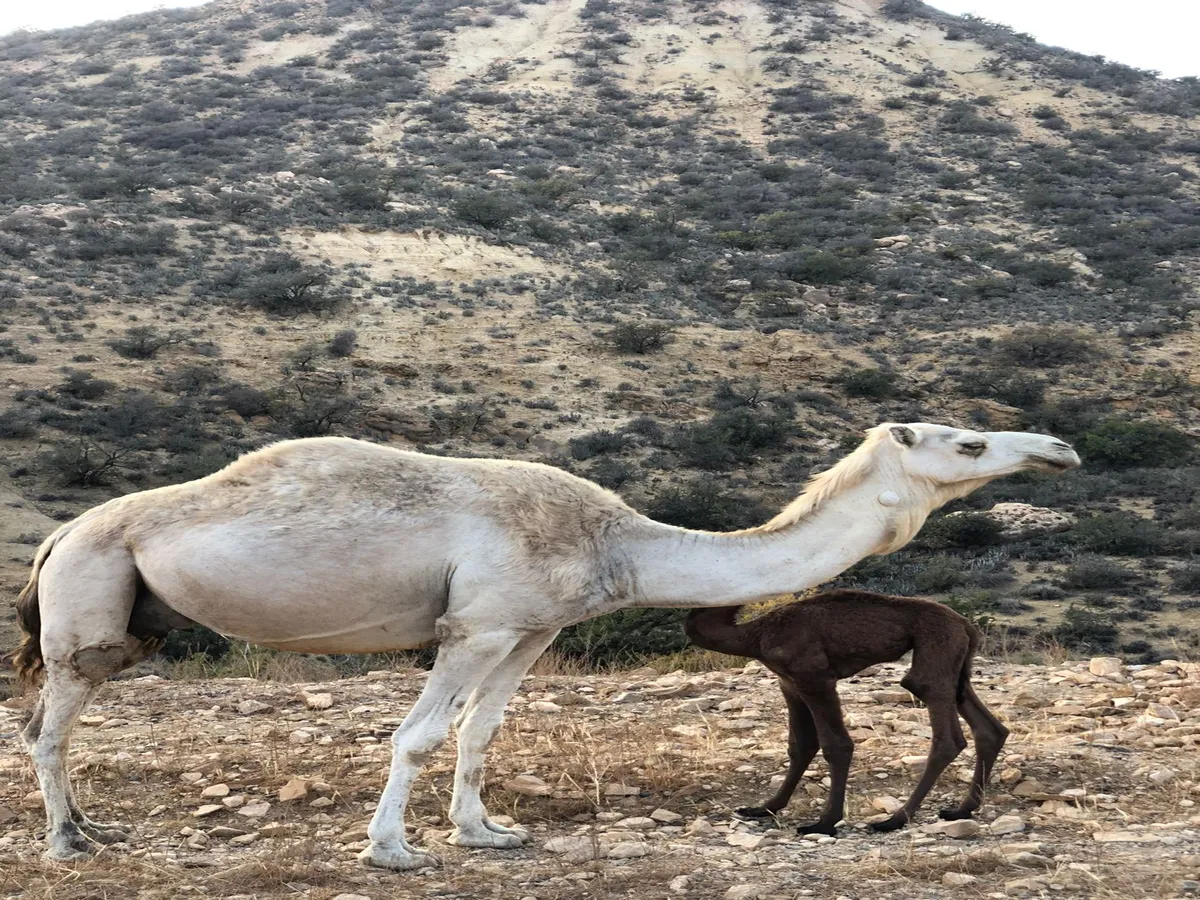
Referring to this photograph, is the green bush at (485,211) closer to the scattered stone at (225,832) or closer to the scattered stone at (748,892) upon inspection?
the scattered stone at (225,832)

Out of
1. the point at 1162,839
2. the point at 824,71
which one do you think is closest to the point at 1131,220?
the point at 824,71

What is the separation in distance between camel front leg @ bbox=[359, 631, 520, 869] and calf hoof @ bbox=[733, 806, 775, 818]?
1.79 meters

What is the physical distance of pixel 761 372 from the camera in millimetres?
39094

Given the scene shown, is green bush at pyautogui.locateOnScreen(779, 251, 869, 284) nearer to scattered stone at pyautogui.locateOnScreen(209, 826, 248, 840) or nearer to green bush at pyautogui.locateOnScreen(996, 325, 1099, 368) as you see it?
green bush at pyautogui.locateOnScreen(996, 325, 1099, 368)

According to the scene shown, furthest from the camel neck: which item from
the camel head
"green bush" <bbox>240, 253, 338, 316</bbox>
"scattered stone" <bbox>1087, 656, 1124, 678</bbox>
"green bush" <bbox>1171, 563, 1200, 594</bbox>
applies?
"green bush" <bbox>240, 253, 338, 316</bbox>

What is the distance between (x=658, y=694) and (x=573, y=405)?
26.1 meters

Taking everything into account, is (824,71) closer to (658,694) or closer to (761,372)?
(761,372)

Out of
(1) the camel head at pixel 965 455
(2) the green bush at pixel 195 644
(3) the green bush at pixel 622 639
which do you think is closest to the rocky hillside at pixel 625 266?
(3) the green bush at pixel 622 639

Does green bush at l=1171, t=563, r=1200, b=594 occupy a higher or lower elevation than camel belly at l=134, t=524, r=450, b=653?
lower

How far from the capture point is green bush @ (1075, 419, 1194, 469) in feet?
114

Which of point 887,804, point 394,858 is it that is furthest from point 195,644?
point 887,804

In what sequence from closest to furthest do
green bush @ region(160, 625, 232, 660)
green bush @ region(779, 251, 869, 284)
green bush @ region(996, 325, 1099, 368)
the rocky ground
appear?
the rocky ground, green bush @ region(160, 625, 232, 660), green bush @ region(996, 325, 1099, 368), green bush @ region(779, 251, 869, 284)

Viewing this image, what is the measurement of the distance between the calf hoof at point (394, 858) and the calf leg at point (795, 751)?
193 cm

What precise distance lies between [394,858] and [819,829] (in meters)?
2.25
